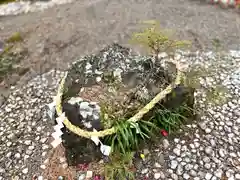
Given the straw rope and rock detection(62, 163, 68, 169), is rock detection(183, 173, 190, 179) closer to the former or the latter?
the straw rope

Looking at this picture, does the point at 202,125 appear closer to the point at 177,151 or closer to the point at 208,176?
the point at 177,151

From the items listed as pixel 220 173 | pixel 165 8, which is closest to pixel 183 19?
pixel 165 8

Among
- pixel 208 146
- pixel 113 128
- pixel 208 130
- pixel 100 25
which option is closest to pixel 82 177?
pixel 113 128

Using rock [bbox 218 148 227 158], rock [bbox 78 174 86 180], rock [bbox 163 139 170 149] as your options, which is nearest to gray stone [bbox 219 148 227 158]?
rock [bbox 218 148 227 158]

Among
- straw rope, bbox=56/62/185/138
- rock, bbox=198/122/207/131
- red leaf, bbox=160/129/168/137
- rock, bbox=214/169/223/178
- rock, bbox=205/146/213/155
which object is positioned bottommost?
rock, bbox=214/169/223/178

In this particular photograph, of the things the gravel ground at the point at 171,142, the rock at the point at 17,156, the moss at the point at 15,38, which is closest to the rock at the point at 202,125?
the gravel ground at the point at 171,142

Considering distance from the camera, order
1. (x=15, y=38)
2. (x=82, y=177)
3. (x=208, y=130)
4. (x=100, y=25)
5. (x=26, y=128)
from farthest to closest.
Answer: (x=100, y=25) → (x=15, y=38) → (x=26, y=128) → (x=208, y=130) → (x=82, y=177)

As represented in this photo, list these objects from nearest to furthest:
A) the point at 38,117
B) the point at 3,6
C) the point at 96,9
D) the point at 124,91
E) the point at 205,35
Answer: the point at 124,91 → the point at 38,117 → the point at 205,35 → the point at 96,9 → the point at 3,6

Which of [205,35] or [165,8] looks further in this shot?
[165,8]

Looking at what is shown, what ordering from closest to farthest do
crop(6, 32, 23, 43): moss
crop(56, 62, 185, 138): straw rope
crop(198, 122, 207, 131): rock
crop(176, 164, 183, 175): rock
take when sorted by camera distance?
crop(56, 62, 185, 138): straw rope
crop(176, 164, 183, 175): rock
crop(198, 122, 207, 131): rock
crop(6, 32, 23, 43): moss

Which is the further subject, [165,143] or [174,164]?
[165,143]

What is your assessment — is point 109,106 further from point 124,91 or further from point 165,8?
point 165,8

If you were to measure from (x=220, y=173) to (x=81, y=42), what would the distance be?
3396 millimetres

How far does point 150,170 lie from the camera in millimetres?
3457
